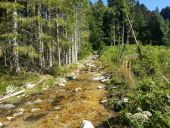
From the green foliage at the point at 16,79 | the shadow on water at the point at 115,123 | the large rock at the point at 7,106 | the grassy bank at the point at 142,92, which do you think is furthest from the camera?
the green foliage at the point at 16,79

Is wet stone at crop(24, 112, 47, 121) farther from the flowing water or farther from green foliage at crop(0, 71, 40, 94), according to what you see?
green foliage at crop(0, 71, 40, 94)

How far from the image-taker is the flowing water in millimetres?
12711

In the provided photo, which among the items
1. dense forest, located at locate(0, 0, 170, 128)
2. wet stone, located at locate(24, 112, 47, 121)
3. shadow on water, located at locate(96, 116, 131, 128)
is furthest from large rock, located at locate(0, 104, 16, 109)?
shadow on water, located at locate(96, 116, 131, 128)

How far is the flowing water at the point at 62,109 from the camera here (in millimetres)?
12711

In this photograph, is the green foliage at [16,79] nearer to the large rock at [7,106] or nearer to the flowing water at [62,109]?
the flowing water at [62,109]

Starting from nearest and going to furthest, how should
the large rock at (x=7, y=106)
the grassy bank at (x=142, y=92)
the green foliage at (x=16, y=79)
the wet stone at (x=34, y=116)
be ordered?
the grassy bank at (x=142, y=92), the wet stone at (x=34, y=116), the large rock at (x=7, y=106), the green foliage at (x=16, y=79)

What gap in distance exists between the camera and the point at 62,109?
1479cm

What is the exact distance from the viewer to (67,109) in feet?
48.0

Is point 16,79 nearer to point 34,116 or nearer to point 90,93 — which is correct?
point 90,93

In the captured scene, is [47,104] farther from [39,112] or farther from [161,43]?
[161,43]

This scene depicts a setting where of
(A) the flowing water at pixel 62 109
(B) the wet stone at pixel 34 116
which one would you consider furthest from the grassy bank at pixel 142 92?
(B) the wet stone at pixel 34 116

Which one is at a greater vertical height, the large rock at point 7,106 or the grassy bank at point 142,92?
the grassy bank at point 142,92

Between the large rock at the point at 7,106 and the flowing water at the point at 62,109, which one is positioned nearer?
the flowing water at the point at 62,109

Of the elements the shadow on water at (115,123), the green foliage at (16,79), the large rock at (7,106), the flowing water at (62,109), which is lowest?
the large rock at (7,106)
